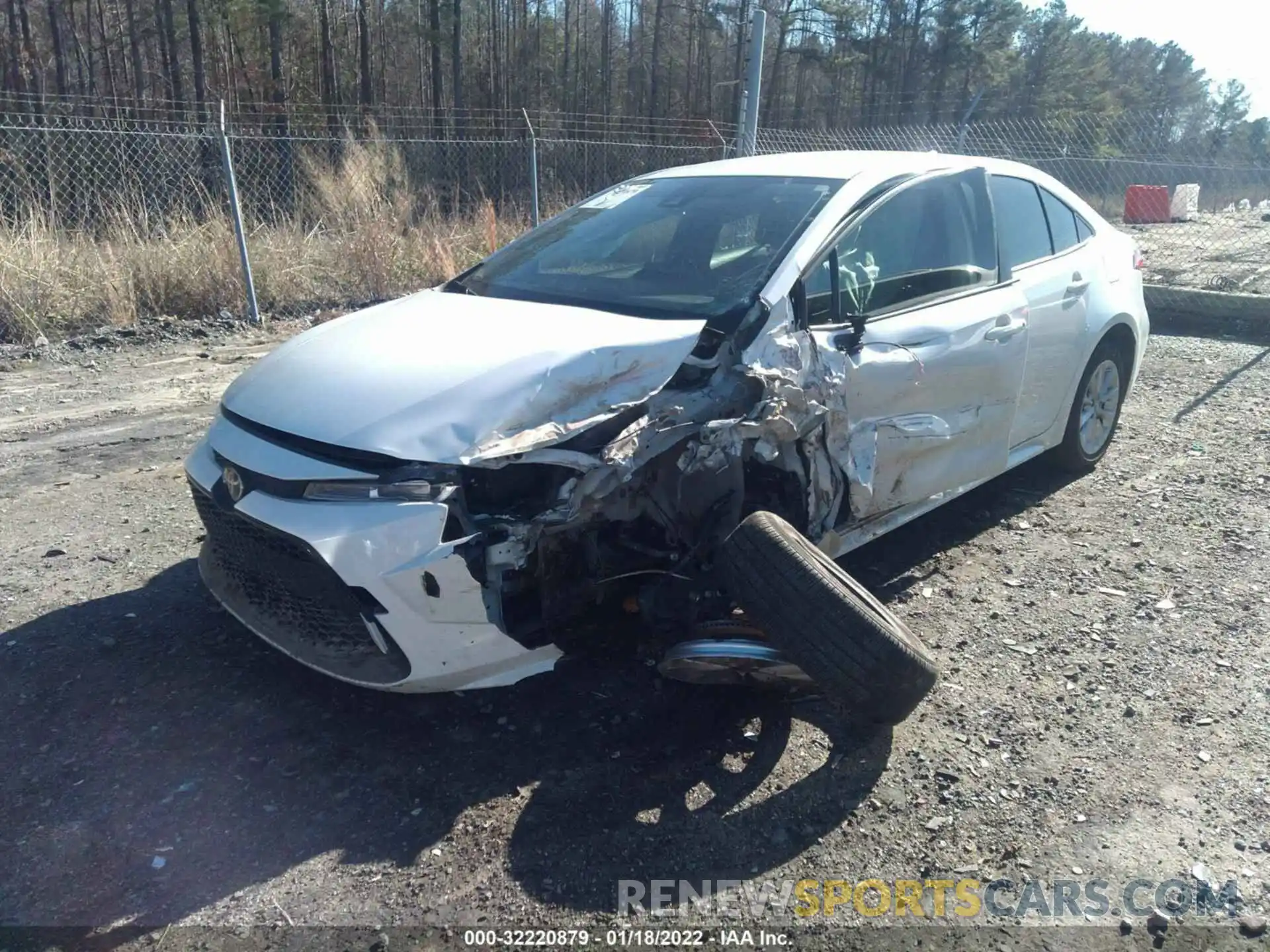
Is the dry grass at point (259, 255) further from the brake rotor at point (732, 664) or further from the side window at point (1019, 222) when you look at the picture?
the brake rotor at point (732, 664)

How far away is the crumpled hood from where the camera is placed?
2.73 metres

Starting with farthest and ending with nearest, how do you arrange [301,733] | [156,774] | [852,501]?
1. [852,501]
2. [301,733]
3. [156,774]

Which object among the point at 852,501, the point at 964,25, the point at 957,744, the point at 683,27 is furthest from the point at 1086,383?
the point at 964,25

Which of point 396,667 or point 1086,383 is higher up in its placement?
point 1086,383

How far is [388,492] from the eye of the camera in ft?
8.78

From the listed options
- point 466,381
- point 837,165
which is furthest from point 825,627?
point 837,165

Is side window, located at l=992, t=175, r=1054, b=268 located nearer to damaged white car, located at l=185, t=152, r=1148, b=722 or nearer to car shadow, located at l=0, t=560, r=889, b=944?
damaged white car, located at l=185, t=152, r=1148, b=722

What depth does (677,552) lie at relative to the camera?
121 inches

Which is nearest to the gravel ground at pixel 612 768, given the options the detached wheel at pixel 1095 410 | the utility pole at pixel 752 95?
the detached wheel at pixel 1095 410

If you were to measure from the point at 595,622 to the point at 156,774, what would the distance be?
140 cm

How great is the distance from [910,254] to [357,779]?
2.93m

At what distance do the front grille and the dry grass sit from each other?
259 inches

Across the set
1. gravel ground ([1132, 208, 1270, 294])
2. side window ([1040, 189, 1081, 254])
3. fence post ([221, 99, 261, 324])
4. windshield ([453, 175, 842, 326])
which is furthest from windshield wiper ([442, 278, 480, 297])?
gravel ground ([1132, 208, 1270, 294])

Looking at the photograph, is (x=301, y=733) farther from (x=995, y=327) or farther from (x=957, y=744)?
(x=995, y=327)
